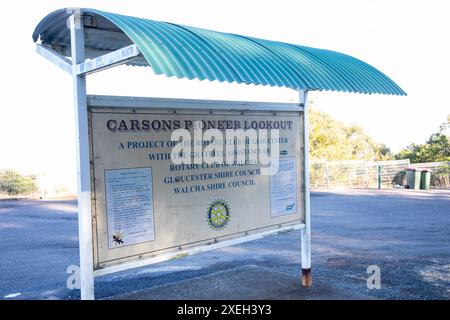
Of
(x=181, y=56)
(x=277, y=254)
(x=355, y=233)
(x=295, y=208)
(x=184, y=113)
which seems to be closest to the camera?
(x=181, y=56)

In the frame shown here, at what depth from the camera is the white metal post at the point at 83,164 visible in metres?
4.19

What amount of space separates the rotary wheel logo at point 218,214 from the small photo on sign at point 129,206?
0.81 meters

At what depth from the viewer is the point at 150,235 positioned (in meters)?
4.74

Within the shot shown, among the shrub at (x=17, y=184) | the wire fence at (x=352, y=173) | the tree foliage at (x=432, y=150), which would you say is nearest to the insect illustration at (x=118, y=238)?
the shrub at (x=17, y=184)

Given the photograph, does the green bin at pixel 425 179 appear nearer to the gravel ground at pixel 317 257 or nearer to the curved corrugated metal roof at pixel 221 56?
the gravel ground at pixel 317 257

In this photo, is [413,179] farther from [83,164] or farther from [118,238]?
[83,164]

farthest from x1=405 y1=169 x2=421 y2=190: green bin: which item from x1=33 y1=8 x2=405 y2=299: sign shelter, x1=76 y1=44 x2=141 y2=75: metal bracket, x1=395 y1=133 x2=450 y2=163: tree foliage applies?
x1=76 y1=44 x2=141 y2=75: metal bracket

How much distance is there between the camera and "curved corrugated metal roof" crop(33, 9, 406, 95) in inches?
157

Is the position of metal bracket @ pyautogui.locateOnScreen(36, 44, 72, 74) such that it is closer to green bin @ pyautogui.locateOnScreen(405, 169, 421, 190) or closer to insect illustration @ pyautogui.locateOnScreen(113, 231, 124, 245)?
insect illustration @ pyautogui.locateOnScreen(113, 231, 124, 245)

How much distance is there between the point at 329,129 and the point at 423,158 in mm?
5739

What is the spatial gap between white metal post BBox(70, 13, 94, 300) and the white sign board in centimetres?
11
